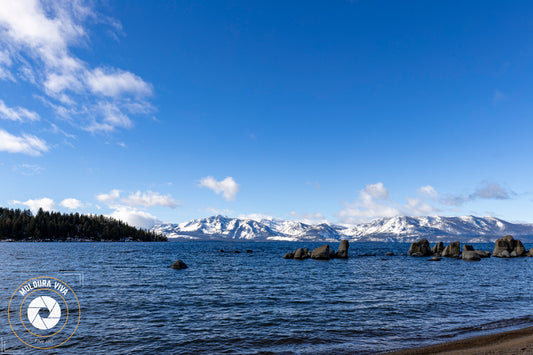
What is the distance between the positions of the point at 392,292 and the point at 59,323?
3022 centimetres

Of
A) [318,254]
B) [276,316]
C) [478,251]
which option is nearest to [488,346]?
[276,316]

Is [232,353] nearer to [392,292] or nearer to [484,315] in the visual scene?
[484,315]

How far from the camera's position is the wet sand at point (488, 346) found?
13.9 meters

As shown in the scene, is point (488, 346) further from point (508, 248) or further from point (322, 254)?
point (508, 248)

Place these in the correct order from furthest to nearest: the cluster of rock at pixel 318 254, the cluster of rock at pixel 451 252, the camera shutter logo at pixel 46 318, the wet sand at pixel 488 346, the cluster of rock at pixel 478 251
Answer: the cluster of rock at pixel 478 251
the cluster of rock at pixel 451 252
the cluster of rock at pixel 318 254
the camera shutter logo at pixel 46 318
the wet sand at pixel 488 346

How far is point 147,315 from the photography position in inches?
822

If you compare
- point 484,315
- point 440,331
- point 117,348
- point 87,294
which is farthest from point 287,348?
point 87,294

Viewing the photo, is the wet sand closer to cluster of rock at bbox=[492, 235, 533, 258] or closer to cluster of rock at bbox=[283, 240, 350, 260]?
cluster of rock at bbox=[283, 240, 350, 260]

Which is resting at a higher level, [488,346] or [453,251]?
[488,346]
